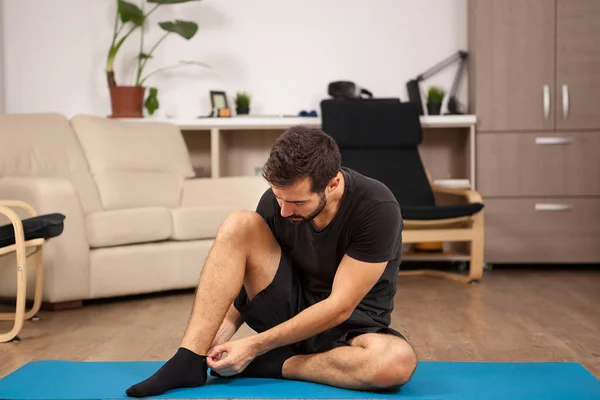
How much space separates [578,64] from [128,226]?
2729 mm

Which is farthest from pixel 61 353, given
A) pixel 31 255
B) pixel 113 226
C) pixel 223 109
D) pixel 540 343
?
pixel 223 109

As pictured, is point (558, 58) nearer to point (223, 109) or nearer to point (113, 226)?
point (223, 109)

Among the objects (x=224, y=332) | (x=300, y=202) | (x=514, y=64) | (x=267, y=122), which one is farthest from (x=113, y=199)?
(x=300, y=202)

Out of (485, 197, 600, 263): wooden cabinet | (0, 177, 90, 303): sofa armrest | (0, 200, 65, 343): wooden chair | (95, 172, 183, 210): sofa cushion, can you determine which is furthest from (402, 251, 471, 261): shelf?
(0, 200, 65, 343): wooden chair

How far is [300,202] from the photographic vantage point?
6.15 feet

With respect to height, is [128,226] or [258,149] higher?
[258,149]

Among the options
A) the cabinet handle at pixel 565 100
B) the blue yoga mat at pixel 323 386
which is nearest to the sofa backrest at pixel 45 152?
the blue yoga mat at pixel 323 386

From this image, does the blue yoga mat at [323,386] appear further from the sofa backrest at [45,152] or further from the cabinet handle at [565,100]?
the cabinet handle at [565,100]

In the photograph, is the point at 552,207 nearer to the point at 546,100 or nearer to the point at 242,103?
the point at 546,100

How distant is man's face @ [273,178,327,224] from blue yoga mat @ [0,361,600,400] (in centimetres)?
42

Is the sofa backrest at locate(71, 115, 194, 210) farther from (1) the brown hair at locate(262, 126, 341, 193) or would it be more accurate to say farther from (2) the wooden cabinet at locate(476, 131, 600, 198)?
(1) the brown hair at locate(262, 126, 341, 193)

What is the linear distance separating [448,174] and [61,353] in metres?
3.20

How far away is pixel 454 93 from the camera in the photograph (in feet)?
16.6

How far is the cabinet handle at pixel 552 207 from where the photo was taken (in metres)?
4.80
